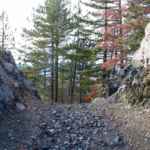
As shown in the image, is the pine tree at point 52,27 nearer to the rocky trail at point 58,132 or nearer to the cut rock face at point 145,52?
the cut rock face at point 145,52

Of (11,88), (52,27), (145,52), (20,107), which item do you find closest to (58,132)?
(20,107)

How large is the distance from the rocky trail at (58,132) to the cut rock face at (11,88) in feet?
1.57

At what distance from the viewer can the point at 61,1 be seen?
2475cm

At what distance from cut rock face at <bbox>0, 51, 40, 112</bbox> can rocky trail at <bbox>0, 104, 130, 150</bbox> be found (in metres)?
0.48

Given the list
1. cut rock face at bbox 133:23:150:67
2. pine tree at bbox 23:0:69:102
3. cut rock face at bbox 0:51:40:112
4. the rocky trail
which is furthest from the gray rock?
pine tree at bbox 23:0:69:102

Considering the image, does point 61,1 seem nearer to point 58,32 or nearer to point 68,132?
point 58,32

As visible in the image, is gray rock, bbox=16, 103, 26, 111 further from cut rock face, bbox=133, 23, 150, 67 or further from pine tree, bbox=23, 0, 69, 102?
pine tree, bbox=23, 0, 69, 102

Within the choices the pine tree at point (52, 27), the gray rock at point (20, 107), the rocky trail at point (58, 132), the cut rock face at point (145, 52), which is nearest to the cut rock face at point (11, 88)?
the gray rock at point (20, 107)

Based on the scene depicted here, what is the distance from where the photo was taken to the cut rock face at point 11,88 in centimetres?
1116

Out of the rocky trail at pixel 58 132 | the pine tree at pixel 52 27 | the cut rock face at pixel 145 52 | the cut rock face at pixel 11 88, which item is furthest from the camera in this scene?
the pine tree at pixel 52 27

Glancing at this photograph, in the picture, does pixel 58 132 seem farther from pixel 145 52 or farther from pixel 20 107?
pixel 145 52

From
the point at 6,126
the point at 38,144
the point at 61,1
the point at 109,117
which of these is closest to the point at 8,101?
the point at 6,126

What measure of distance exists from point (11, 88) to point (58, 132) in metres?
3.13

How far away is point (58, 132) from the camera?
998 cm
